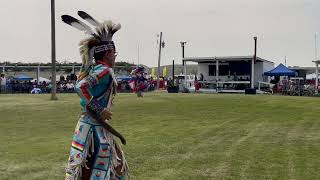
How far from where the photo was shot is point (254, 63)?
183ft

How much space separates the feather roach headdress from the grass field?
3.36m

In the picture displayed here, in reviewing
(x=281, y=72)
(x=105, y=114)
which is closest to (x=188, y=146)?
(x=105, y=114)

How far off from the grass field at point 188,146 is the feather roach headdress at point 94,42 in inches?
132

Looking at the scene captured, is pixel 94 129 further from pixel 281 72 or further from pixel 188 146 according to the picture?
pixel 281 72

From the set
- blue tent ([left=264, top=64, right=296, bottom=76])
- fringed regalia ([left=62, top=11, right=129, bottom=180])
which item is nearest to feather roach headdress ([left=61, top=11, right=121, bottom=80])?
fringed regalia ([left=62, top=11, right=129, bottom=180])

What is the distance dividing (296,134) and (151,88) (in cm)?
4586

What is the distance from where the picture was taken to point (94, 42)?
591 centimetres

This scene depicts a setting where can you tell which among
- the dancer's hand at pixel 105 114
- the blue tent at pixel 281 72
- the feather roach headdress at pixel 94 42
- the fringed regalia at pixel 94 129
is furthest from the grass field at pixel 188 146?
the blue tent at pixel 281 72

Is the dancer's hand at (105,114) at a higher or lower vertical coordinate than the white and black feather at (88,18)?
lower

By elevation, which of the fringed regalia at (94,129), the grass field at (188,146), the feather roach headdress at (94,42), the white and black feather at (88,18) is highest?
the white and black feather at (88,18)

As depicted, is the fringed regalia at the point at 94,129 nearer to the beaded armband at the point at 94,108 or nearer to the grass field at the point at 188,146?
the beaded armband at the point at 94,108

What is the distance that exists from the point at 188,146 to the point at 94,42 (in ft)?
21.6

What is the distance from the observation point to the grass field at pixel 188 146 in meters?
9.27

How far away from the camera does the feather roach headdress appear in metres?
5.89
